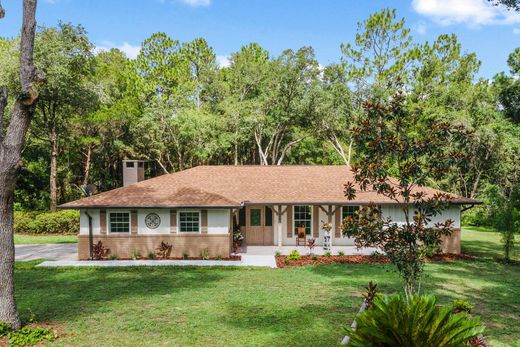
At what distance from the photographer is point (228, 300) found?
11492 millimetres

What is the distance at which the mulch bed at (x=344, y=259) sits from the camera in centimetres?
1731

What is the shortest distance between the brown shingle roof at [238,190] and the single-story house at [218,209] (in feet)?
0.14

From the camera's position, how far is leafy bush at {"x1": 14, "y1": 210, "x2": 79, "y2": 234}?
27297 mm

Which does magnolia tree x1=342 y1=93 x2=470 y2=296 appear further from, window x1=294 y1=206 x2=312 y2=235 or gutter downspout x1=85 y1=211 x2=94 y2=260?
gutter downspout x1=85 y1=211 x2=94 y2=260

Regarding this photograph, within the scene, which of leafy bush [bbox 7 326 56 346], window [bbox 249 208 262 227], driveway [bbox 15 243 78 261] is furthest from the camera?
window [bbox 249 208 262 227]

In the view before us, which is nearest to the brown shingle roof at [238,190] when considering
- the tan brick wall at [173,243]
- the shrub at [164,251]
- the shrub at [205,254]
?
the tan brick wall at [173,243]

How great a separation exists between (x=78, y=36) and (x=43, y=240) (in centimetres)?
1509

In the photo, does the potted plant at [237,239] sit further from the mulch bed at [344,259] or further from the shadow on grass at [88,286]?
the shadow on grass at [88,286]

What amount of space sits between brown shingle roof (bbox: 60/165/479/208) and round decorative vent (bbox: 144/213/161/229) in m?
0.66

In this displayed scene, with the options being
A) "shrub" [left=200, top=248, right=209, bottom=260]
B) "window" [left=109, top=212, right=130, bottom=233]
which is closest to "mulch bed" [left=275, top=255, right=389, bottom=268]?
"shrub" [left=200, top=248, right=209, bottom=260]

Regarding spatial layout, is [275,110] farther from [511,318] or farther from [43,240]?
[511,318]

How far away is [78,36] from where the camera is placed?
29672 millimetres

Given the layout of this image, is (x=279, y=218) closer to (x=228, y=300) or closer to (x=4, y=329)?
(x=228, y=300)

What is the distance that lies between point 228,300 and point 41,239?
60.0 ft
